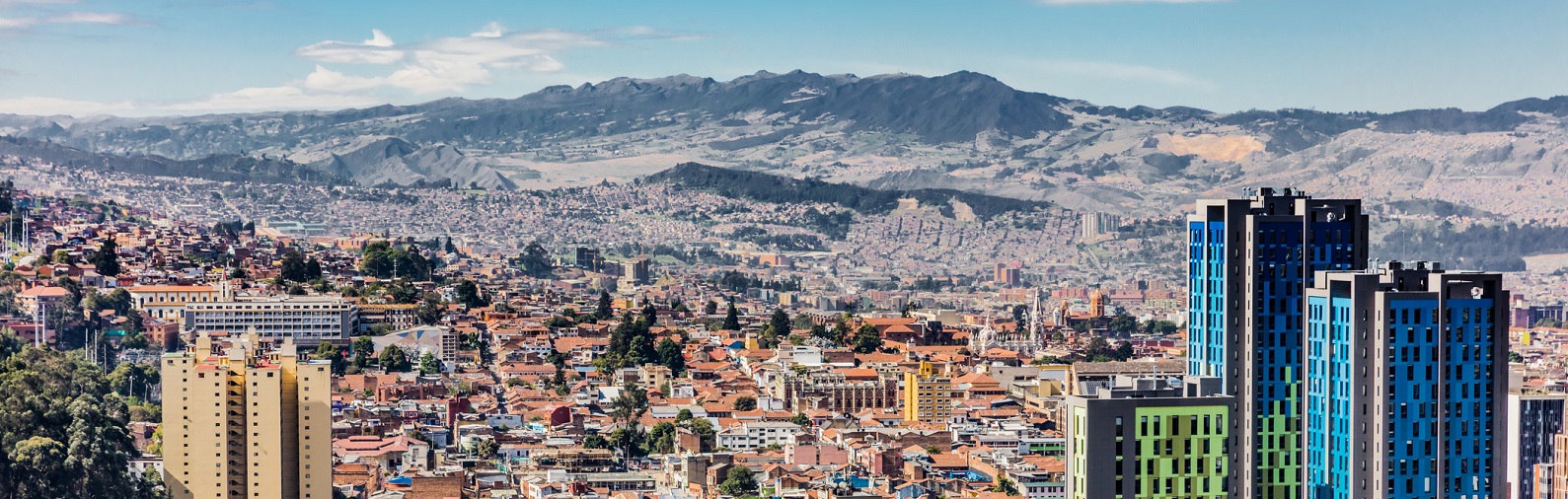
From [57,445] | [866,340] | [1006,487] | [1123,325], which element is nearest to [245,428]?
[57,445]

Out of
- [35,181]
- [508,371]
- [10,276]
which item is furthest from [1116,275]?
[10,276]

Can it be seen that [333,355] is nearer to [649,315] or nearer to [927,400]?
[927,400]

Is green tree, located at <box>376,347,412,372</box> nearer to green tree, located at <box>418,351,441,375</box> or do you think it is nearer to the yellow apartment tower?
green tree, located at <box>418,351,441,375</box>

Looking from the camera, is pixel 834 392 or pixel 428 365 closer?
pixel 428 365

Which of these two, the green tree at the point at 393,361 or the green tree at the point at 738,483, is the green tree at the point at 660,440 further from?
the green tree at the point at 393,361

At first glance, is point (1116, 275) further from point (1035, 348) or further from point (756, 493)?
point (756, 493)
